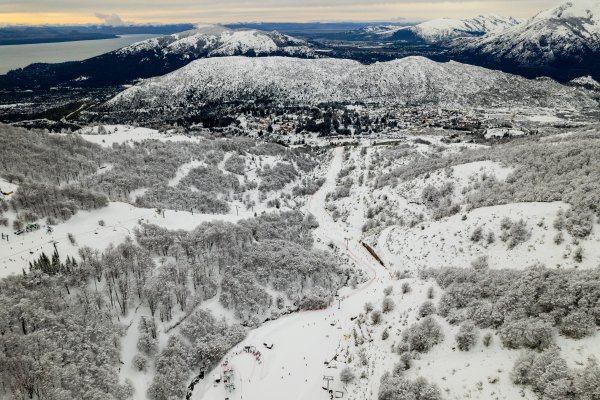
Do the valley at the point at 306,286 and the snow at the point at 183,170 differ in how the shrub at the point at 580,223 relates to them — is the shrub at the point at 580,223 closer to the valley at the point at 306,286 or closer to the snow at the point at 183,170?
the valley at the point at 306,286

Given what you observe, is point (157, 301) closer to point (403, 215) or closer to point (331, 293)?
point (331, 293)

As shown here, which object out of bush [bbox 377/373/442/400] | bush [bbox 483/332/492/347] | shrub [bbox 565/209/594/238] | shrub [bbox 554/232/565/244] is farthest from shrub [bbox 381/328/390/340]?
shrub [bbox 565/209/594/238]

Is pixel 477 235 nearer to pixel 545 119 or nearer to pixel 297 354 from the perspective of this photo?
pixel 297 354

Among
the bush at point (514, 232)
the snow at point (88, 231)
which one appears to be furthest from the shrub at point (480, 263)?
the snow at point (88, 231)

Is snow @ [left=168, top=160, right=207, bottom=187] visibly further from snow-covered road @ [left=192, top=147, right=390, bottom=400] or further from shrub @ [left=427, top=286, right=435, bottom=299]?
shrub @ [left=427, top=286, right=435, bottom=299]

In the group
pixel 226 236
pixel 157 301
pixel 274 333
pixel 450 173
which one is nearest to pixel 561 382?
pixel 274 333

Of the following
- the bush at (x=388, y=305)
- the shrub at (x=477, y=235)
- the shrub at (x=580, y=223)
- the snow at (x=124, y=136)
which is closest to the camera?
the shrub at (x=580, y=223)
